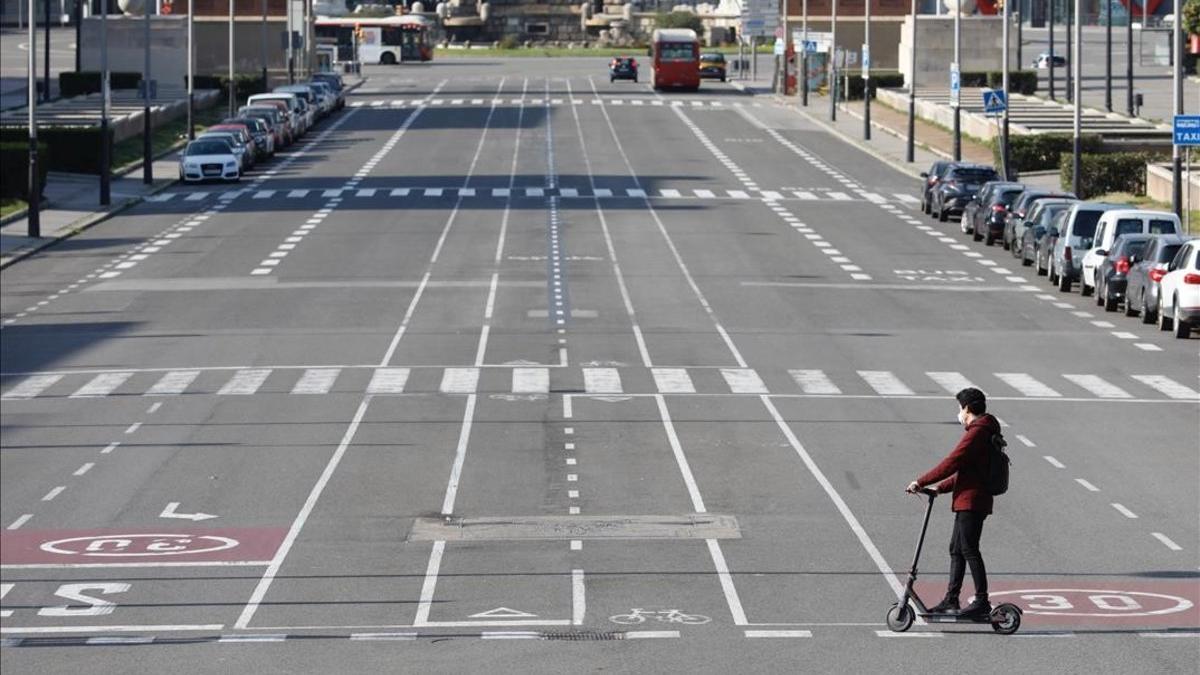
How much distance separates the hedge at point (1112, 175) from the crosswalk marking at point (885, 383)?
31146 mm

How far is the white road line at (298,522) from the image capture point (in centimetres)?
1739

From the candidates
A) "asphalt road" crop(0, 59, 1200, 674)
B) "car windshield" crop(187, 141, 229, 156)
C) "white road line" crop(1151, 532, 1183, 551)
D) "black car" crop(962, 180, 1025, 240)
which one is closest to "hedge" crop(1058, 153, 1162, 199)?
"asphalt road" crop(0, 59, 1200, 674)

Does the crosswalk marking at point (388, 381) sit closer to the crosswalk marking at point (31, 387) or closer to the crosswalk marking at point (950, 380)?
the crosswalk marking at point (31, 387)

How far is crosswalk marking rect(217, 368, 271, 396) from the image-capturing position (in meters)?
29.8

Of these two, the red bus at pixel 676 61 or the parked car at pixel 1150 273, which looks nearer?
the parked car at pixel 1150 273

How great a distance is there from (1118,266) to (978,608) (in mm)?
25100

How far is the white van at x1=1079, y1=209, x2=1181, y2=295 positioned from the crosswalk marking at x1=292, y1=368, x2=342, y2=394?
52.1ft

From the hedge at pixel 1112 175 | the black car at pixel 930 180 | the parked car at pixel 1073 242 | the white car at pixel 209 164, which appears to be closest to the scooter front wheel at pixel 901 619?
the parked car at pixel 1073 242

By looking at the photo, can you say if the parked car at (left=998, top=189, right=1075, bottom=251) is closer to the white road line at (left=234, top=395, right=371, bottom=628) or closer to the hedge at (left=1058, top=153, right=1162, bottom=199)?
the hedge at (left=1058, top=153, right=1162, bottom=199)

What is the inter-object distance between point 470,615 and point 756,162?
5949cm

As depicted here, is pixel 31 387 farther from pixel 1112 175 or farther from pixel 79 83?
pixel 79 83

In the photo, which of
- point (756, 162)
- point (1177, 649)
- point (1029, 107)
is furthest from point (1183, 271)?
point (1029, 107)

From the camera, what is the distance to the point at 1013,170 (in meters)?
69.0

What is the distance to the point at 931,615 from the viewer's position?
15.5 meters
